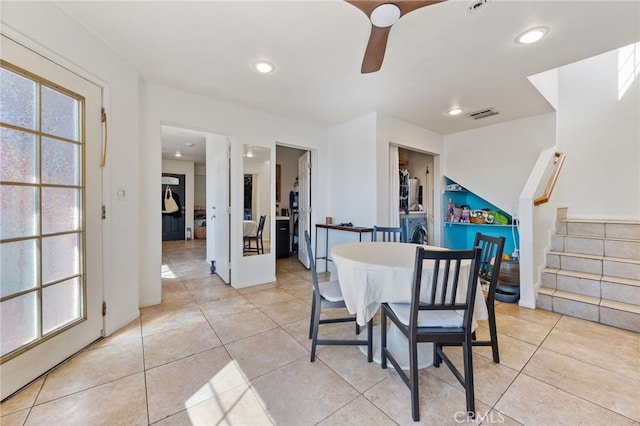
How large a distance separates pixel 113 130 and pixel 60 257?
3.69 feet

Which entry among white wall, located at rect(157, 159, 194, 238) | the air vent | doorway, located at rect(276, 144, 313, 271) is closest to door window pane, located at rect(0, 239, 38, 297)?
doorway, located at rect(276, 144, 313, 271)

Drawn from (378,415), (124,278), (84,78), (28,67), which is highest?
(84,78)

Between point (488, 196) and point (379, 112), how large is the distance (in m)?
2.44

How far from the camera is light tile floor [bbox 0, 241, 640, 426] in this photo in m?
1.31

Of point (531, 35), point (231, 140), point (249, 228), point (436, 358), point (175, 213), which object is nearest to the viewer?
point (436, 358)

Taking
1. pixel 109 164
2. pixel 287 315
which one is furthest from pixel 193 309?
pixel 109 164

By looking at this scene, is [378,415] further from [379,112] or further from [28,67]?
[379,112]

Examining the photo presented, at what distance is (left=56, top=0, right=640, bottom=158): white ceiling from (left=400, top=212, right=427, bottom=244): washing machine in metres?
2.01

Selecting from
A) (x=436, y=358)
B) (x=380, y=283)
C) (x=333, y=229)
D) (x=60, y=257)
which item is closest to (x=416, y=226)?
(x=333, y=229)

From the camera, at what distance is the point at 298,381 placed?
1.57 m

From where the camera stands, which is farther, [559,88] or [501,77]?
[559,88]

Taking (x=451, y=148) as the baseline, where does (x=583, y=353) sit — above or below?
below

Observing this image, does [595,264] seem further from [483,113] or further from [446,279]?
[446,279]

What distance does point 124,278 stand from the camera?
2.27m
